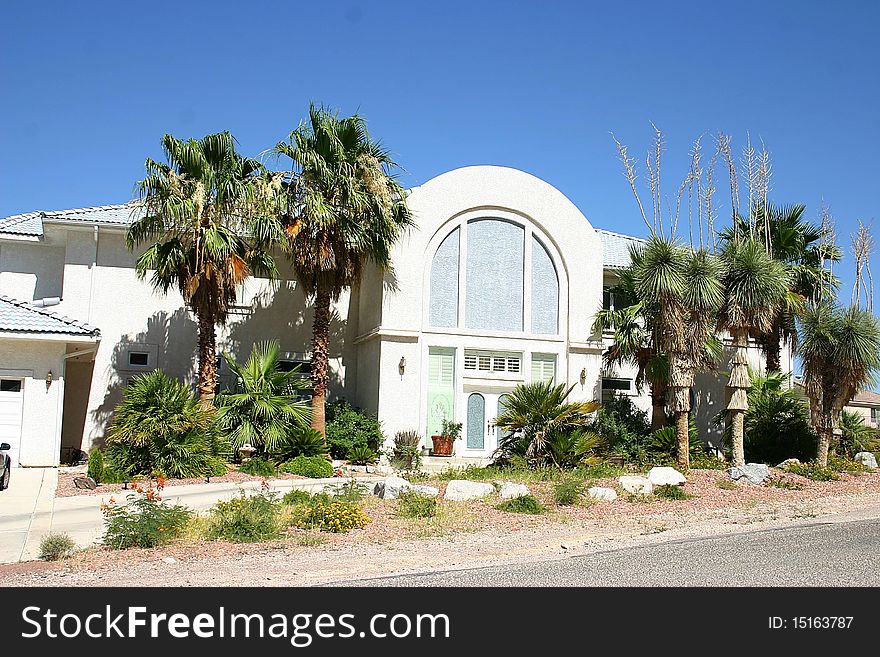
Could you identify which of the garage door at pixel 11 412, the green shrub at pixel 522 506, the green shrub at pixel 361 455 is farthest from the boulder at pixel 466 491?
the garage door at pixel 11 412

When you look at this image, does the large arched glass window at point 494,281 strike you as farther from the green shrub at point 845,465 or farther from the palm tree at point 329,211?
the green shrub at point 845,465

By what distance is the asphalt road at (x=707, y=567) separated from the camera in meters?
8.31

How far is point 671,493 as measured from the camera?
1562 centimetres

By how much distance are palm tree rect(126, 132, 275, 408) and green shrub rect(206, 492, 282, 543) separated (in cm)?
823

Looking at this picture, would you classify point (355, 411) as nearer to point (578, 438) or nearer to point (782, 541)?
point (578, 438)

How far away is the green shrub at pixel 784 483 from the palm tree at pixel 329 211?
1056 centimetres

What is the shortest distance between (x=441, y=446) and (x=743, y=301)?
857 cm

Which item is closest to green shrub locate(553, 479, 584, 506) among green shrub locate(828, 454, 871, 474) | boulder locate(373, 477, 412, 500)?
boulder locate(373, 477, 412, 500)

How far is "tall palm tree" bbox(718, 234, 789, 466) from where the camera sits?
19.8m

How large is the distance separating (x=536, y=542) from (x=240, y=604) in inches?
201

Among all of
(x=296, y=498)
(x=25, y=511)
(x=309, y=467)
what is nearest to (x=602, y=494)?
(x=296, y=498)

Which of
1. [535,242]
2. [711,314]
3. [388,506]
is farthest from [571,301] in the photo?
[388,506]

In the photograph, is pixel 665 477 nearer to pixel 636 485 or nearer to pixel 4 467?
pixel 636 485

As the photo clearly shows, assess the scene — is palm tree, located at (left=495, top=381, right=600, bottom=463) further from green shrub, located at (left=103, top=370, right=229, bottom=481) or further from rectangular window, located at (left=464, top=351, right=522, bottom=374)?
green shrub, located at (left=103, top=370, right=229, bottom=481)
